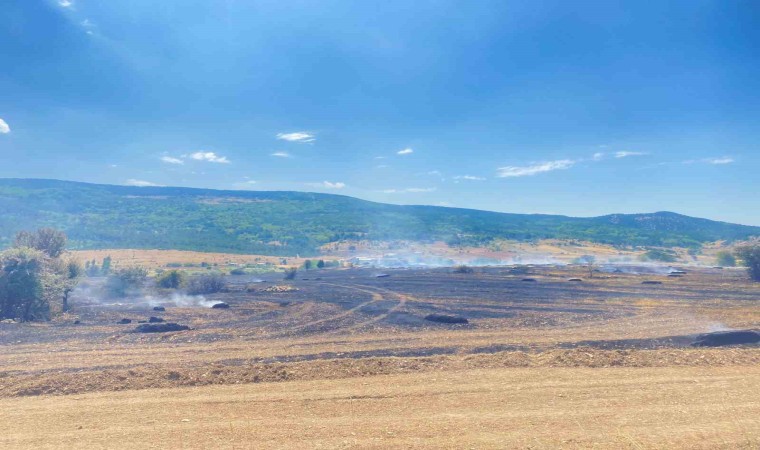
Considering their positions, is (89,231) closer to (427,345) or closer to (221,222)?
(221,222)

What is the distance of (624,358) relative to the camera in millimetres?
15961

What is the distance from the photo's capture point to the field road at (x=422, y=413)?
970 cm

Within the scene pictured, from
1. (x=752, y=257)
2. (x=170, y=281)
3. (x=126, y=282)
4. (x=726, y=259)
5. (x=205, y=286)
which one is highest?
(x=752, y=257)

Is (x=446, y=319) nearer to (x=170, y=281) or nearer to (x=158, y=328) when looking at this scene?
(x=158, y=328)

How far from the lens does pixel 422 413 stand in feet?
36.4

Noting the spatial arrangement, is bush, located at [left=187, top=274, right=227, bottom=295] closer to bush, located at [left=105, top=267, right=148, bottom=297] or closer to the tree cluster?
bush, located at [left=105, top=267, right=148, bottom=297]

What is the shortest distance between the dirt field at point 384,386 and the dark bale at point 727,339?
755 millimetres

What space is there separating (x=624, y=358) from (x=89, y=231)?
167868 mm

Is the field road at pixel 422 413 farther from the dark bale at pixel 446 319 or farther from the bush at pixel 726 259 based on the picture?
the bush at pixel 726 259

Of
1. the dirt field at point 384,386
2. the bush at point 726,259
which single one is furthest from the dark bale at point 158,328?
the bush at point 726,259

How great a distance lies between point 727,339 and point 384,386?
16.3m

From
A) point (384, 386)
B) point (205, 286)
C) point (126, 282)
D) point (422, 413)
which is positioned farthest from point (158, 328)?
point (126, 282)

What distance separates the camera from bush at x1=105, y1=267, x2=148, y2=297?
51.1m

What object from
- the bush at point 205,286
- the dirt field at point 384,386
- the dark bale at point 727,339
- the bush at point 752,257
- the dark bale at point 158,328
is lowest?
the bush at point 205,286
